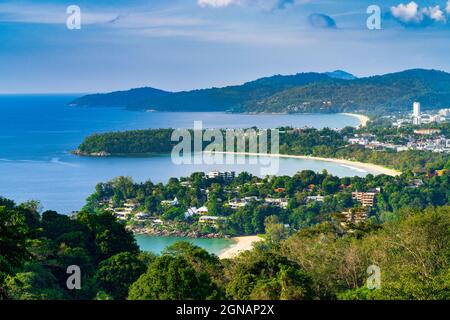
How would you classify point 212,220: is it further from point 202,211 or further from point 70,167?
point 70,167

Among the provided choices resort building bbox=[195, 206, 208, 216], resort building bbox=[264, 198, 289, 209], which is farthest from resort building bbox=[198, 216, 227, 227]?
resort building bbox=[264, 198, 289, 209]

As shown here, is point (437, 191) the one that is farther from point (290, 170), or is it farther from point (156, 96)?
point (156, 96)

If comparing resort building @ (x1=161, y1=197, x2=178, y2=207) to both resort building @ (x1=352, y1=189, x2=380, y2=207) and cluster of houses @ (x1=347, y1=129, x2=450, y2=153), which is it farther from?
cluster of houses @ (x1=347, y1=129, x2=450, y2=153)

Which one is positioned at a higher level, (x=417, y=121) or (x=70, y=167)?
(x=417, y=121)

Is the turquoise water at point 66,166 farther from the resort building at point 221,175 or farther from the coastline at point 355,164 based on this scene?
the resort building at point 221,175

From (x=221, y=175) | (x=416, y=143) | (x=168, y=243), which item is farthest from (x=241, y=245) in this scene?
(x=416, y=143)

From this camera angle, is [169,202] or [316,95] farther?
[316,95]

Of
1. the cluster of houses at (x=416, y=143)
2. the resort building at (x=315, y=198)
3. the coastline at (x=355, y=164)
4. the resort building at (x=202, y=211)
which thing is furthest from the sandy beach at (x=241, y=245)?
the cluster of houses at (x=416, y=143)
